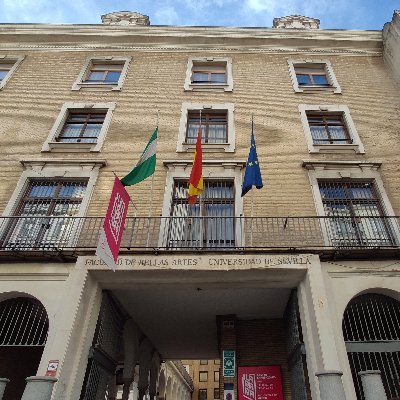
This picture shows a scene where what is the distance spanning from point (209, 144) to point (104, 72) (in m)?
7.06

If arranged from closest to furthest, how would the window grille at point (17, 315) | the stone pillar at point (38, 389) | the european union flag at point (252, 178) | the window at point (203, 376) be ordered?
the stone pillar at point (38, 389) < the window grille at point (17, 315) < the european union flag at point (252, 178) < the window at point (203, 376)

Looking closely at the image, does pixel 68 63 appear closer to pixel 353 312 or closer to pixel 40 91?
pixel 40 91

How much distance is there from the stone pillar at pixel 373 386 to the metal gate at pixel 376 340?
2.91 m

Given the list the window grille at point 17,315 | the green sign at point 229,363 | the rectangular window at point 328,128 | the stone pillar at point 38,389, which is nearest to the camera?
the stone pillar at point 38,389

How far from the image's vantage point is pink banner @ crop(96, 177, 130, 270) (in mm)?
7621

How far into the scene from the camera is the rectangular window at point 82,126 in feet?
43.8

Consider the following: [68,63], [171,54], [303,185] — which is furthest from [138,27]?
[303,185]

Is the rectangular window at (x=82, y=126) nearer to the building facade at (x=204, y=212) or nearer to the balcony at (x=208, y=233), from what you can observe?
the building facade at (x=204, y=212)

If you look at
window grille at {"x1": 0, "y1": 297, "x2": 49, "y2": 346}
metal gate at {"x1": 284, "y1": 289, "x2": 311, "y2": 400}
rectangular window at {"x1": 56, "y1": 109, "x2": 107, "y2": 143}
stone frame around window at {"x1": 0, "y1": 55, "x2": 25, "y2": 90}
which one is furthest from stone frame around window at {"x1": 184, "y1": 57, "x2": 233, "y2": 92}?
window grille at {"x1": 0, "y1": 297, "x2": 49, "y2": 346}

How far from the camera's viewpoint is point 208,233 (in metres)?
10.7

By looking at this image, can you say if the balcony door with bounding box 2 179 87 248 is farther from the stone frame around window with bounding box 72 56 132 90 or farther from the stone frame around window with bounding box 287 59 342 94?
the stone frame around window with bounding box 287 59 342 94

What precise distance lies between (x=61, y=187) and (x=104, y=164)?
1576 mm

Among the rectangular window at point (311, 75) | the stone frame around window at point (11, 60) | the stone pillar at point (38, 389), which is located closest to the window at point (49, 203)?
the stone pillar at point (38, 389)

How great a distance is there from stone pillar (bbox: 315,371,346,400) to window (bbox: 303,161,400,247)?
14.2ft
